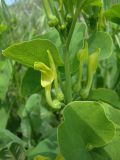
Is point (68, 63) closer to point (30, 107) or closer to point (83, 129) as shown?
point (83, 129)

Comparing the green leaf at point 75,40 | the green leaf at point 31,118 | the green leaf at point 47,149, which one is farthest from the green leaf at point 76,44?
the green leaf at point 31,118

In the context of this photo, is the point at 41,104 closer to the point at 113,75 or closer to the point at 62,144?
the point at 113,75

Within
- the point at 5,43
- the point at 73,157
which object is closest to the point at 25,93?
the point at 73,157

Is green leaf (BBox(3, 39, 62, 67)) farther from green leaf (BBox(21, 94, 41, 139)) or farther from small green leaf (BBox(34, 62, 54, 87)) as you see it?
green leaf (BBox(21, 94, 41, 139))

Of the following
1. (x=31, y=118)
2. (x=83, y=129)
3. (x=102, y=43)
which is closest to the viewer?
(x=83, y=129)

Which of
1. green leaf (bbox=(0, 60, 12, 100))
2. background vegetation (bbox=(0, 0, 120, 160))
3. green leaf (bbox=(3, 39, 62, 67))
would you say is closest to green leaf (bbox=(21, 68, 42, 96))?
background vegetation (bbox=(0, 0, 120, 160))

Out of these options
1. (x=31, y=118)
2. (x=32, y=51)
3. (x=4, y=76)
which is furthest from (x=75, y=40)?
(x=4, y=76)
